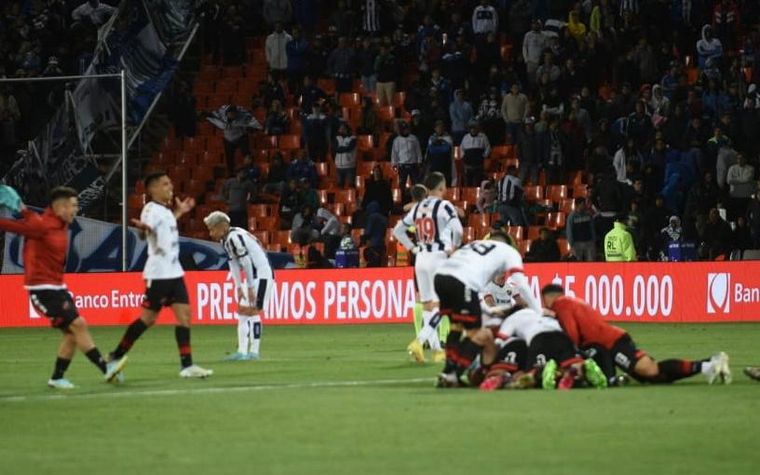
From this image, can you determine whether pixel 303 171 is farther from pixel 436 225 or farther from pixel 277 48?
pixel 436 225

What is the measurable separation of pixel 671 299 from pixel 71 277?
12.5 meters

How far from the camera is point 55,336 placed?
31812 mm

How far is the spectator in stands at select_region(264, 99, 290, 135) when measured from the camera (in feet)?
137

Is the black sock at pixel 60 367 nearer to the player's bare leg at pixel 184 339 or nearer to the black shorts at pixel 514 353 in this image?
the player's bare leg at pixel 184 339

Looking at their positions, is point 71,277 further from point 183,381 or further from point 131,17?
point 183,381

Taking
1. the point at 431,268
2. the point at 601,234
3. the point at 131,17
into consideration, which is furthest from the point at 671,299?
the point at 131,17

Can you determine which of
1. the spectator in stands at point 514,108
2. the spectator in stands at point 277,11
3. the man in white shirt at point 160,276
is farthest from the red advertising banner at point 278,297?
the man in white shirt at point 160,276

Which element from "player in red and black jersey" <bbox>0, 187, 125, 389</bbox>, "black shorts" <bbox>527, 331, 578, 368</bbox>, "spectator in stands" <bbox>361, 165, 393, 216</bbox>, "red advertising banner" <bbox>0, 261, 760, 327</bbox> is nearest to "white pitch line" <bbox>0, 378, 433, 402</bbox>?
"player in red and black jersey" <bbox>0, 187, 125, 389</bbox>

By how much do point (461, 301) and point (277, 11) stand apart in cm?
2756

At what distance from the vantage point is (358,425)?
1362cm

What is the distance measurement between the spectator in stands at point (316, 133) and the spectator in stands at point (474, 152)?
153 inches

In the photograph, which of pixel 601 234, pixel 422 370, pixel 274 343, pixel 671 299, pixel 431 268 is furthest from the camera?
pixel 601 234

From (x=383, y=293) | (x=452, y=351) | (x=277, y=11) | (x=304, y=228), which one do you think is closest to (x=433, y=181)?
(x=452, y=351)

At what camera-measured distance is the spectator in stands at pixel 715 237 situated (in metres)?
33.0
